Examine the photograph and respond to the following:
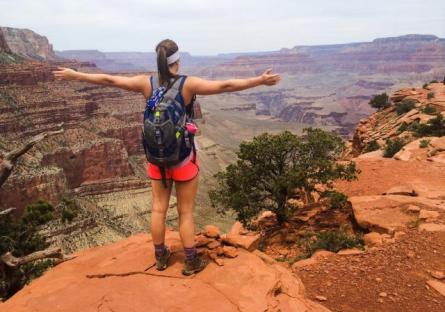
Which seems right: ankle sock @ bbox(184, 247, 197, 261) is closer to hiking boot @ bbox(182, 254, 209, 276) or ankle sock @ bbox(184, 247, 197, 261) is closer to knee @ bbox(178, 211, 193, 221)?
hiking boot @ bbox(182, 254, 209, 276)

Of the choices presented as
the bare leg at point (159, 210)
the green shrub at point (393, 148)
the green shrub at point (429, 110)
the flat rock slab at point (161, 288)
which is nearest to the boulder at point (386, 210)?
the flat rock slab at point (161, 288)

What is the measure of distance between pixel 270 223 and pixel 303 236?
250 centimetres

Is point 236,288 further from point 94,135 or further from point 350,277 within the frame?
point 94,135

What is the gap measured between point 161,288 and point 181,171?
64.0 inches

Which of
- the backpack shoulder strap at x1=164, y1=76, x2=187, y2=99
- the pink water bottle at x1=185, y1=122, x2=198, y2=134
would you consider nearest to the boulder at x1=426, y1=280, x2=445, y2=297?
the pink water bottle at x1=185, y1=122, x2=198, y2=134

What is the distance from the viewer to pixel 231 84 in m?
5.69

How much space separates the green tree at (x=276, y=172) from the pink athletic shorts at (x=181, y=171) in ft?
22.1

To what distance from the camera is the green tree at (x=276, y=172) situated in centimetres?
1292

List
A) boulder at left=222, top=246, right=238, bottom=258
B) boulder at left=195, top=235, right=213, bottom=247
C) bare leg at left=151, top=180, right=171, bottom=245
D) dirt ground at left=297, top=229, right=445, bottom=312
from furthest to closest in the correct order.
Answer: boulder at left=195, top=235, right=213, bottom=247 < boulder at left=222, top=246, right=238, bottom=258 < dirt ground at left=297, top=229, right=445, bottom=312 < bare leg at left=151, top=180, right=171, bottom=245

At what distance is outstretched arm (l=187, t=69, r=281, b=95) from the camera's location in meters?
5.61

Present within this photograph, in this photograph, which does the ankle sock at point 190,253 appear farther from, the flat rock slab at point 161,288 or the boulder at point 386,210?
the boulder at point 386,210

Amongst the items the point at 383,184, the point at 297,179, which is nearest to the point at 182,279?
the point at 297,179

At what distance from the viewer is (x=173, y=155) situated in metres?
5.74

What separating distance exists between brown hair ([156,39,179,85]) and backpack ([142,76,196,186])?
3.7 inches
